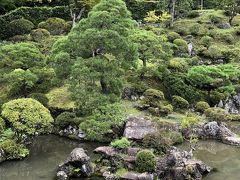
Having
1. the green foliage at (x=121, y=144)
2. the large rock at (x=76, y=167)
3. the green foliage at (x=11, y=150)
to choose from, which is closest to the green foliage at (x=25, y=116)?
the green foliage at (x=11, y=150)

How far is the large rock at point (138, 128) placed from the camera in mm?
28277

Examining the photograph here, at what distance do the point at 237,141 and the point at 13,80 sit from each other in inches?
660

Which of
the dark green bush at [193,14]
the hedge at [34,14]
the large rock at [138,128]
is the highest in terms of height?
the hedge at [34,14]

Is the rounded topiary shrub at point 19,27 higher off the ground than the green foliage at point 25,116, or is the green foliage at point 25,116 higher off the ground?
the rounded topiary shrub at point 19,27

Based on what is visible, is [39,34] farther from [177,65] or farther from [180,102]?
[180,102]

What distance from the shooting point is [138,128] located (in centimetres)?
2903

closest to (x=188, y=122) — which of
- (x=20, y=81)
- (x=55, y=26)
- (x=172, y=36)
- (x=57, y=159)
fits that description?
(x=57, y=159)

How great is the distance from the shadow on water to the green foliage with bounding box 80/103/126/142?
1328mm

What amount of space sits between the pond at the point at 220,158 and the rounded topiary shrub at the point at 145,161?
3146 millimetres

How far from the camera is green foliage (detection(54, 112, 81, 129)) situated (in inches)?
1202

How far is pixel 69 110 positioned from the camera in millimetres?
32812

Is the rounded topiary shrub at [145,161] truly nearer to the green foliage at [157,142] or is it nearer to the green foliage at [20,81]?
the green foliage at [157,142]

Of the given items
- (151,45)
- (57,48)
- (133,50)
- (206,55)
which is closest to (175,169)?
(133,50)

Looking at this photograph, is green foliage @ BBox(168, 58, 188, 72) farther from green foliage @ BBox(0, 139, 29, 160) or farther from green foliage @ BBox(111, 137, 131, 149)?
green foliage @ BBox(0, 139, 29, 160)
